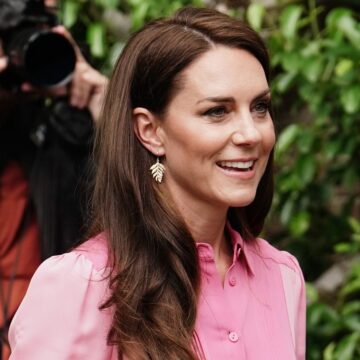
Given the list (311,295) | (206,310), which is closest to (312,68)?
(311,295)

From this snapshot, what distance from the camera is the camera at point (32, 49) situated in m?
2.52

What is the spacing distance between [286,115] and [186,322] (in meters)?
2.16

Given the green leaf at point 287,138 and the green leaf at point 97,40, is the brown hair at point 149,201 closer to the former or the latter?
the green leaf at point 287,138

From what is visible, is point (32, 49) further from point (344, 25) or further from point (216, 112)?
point (344, 25)

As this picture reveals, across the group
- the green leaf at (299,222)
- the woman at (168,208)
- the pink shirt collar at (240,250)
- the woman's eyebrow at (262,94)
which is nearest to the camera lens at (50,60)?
the woman at (168,208)

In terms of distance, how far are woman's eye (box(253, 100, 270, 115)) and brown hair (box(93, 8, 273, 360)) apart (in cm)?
10

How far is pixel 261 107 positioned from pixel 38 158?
86 cm

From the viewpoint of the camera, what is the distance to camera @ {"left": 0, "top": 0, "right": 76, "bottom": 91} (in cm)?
252

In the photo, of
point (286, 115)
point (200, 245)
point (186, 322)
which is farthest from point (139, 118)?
point (286, 115)

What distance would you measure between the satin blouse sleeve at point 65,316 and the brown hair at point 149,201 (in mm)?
31

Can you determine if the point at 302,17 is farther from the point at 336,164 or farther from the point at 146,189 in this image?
the point at 146,189

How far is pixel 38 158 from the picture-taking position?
269 centimetres

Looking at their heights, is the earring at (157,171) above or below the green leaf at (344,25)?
above

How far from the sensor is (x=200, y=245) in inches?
80.4
